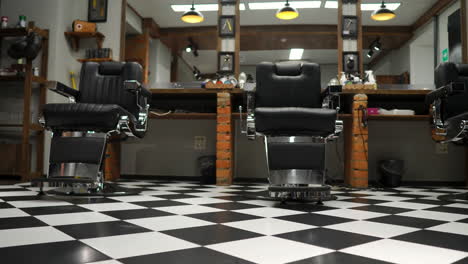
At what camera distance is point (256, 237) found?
1.32 meters

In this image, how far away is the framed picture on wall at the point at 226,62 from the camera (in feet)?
15.7

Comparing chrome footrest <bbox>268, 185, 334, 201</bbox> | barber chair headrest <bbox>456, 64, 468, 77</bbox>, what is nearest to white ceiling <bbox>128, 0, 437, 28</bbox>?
barber chair headrest <bbox>456, 64, 468, 77</bbox>

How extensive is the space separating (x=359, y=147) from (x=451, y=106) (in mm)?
940

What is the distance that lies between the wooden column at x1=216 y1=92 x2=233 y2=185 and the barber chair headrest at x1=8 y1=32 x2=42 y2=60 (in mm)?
2228

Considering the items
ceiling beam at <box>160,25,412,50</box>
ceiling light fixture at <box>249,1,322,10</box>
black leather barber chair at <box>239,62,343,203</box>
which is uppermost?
ceiling light fixture at <box>249,1,322,10</box>

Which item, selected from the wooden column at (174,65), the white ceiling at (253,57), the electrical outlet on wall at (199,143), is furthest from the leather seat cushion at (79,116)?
the white ceiling at (253,57)

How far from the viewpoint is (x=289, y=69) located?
293 centimetres

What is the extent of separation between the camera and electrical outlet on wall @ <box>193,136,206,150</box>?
4.42 meters

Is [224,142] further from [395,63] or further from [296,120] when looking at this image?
[395,63]

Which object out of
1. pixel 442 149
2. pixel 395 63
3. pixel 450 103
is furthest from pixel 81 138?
pixel 395 63

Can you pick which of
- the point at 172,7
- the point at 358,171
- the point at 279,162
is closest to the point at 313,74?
the point at 279,162

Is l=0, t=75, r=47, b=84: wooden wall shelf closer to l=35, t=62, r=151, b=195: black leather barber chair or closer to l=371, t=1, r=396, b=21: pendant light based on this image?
l=35, t=62, r=151, b=195: black leather barber chair

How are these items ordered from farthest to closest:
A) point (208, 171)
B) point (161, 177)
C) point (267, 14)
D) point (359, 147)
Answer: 1. point (267, 14)
2. point (161, 177)
3. point (208, 171)
4. point (359, 147)

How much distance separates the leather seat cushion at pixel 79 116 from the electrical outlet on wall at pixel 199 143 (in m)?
2.01
